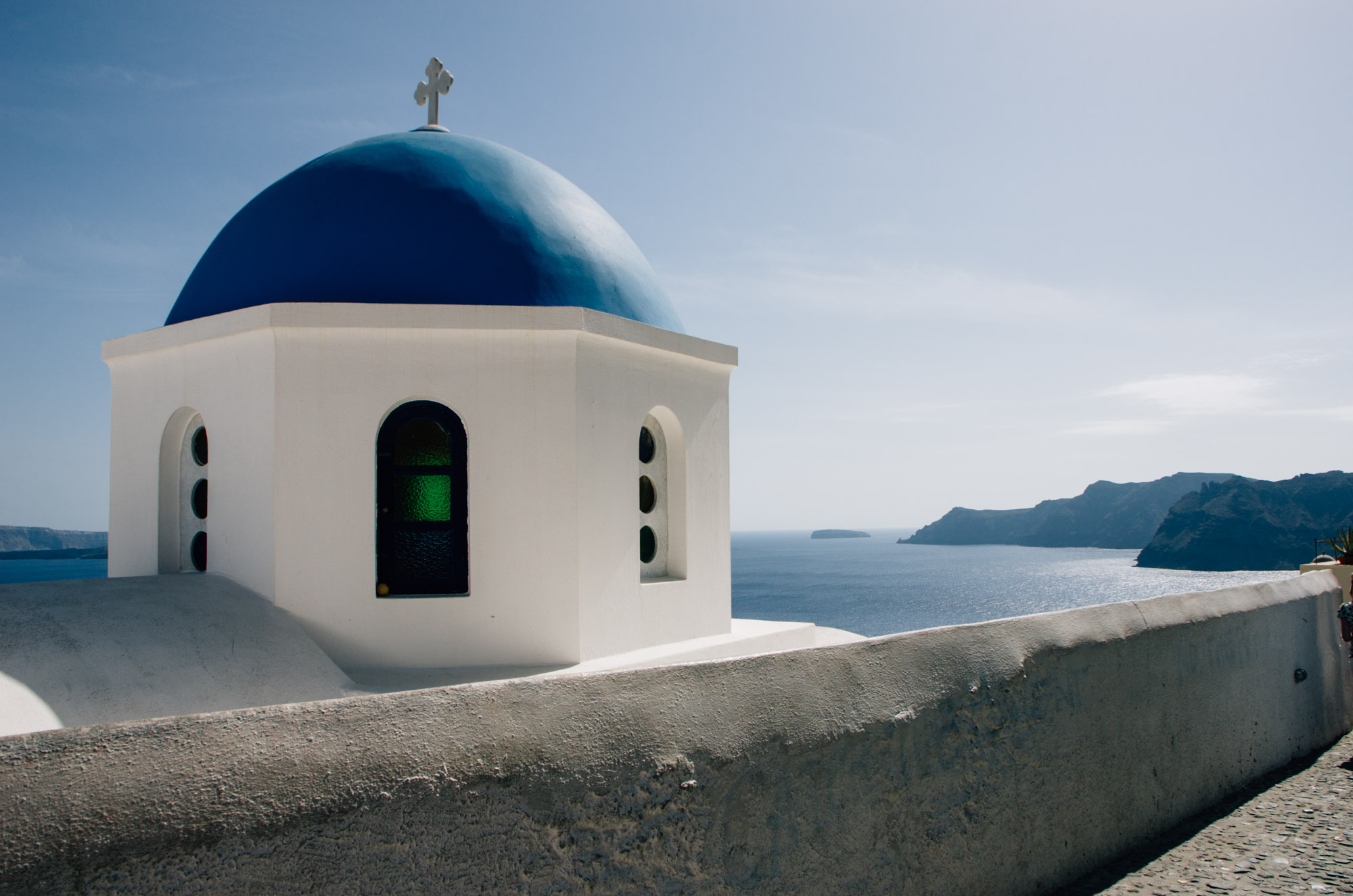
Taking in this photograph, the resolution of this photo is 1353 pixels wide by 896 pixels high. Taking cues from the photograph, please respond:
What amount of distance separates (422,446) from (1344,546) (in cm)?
937

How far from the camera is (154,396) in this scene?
23.4 ft

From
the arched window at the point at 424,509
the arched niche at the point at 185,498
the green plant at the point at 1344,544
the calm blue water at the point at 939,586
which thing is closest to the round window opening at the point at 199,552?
the arched niche at the point at 185,498

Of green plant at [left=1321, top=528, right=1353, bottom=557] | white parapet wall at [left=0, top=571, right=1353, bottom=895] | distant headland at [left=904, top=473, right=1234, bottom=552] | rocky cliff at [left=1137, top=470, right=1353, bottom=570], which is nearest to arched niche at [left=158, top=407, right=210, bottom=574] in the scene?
white parapet wall at [left=0, top=571, right=1353, bottom=895]

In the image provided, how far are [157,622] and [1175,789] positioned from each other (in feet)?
19.3

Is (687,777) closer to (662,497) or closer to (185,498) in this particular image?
(662,497)

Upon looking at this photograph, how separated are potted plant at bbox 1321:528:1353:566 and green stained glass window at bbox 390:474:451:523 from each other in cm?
827

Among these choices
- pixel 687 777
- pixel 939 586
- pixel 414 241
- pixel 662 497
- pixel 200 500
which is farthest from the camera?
pixel 939 586

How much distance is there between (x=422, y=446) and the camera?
6.58 m

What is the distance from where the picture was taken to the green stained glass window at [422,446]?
655 centimetres

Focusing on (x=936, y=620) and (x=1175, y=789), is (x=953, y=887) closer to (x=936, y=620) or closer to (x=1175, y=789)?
(x=1175, y=789)

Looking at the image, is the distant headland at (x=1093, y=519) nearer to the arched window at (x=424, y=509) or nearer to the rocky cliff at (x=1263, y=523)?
the rocky cliff at (x=1263, y=523)

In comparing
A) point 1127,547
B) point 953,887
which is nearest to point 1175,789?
point 953,887

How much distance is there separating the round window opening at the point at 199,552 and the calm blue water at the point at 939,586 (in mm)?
33364

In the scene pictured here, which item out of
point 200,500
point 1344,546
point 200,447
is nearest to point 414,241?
point 200,447
